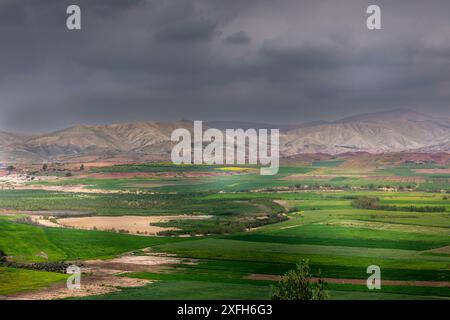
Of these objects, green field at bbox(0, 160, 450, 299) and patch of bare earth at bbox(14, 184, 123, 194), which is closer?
green field at bbox(0, 160, 450, 299)

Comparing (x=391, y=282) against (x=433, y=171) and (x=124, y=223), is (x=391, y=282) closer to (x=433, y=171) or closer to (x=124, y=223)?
(x=124, y=223)

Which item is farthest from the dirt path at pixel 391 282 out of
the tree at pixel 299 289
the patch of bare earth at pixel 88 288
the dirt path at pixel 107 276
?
the tree at pixel 299 289

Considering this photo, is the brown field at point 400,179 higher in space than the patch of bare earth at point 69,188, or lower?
higher

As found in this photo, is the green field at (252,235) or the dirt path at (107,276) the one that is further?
the green field at (252,235)

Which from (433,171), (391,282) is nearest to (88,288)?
(391,282)

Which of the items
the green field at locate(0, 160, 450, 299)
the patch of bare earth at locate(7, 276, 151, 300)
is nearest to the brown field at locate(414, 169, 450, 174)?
the green field at locate(0, 160, 450, 299)

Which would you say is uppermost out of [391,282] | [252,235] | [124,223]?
[124,223]

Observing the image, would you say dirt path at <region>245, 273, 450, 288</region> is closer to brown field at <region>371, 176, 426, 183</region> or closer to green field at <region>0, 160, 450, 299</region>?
green field at <region>0, 160, 450, 299</region>

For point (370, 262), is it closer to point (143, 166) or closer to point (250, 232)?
point (250, 232)

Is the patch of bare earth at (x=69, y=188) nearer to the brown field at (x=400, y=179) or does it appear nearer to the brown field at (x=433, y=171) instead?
the brown field at (x=400, y=179)
